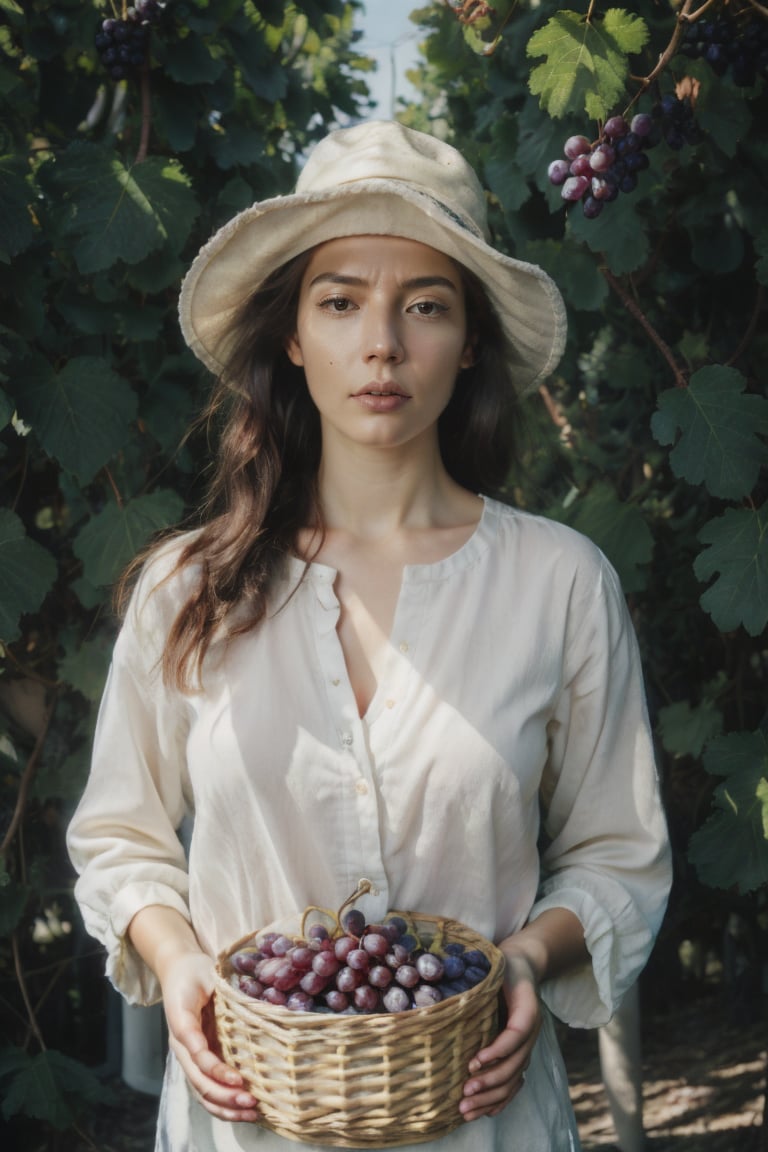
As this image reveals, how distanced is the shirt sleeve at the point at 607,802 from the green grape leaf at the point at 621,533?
77cm

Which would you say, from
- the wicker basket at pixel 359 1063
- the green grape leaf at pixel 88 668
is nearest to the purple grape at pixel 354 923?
the wicker basket at pixel 359 1063

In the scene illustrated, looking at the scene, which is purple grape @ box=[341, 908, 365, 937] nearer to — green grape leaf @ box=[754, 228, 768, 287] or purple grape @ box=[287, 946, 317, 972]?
purple grape @ box=[287, 946, 317, 972]

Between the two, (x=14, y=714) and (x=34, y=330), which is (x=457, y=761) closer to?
(x=34, y=330)

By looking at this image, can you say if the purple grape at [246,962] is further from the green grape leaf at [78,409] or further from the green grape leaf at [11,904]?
the green grape leaf at [11,904]

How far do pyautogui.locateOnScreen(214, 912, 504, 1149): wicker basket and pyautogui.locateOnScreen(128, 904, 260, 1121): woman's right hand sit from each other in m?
0.02

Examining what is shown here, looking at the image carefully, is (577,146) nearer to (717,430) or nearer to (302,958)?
Answer: (717,430)

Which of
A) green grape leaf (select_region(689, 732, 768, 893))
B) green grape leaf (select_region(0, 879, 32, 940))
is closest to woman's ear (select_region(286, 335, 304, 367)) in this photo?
green grape leaf (select_region(689, 732, 768, 893))

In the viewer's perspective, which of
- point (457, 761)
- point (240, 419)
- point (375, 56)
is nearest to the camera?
point (457, 761)

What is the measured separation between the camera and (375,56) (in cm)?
383

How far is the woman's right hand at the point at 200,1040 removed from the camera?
4.87 ft

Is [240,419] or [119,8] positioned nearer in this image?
[240,419]

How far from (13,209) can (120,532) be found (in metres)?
0.56

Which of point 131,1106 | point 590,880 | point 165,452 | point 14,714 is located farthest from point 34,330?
point 131,1106

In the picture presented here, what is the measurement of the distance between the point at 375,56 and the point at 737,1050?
2939 mm
